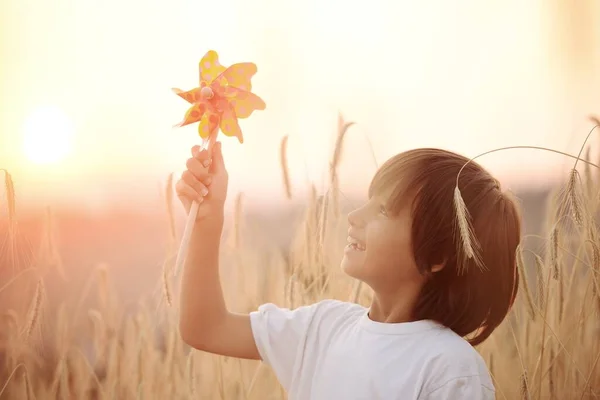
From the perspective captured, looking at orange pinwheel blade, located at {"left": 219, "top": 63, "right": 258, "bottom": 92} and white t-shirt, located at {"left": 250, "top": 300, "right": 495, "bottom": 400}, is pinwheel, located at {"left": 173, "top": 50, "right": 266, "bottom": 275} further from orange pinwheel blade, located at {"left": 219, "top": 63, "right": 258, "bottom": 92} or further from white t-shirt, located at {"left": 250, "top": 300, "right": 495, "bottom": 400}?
white t-shirt, located at {"left": 250, "top": 300, "right": 495, "bottom": 400}

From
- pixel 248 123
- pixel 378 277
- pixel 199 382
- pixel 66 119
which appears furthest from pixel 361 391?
pixel 66 119

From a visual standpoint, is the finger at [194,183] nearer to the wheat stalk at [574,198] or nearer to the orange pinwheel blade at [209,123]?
the orange pinwheel blade at [209,123]

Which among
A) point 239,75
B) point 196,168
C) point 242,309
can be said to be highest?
point 239,75

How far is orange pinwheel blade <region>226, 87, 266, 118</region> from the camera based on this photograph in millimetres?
1032

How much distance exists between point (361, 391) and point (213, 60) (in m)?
0.47

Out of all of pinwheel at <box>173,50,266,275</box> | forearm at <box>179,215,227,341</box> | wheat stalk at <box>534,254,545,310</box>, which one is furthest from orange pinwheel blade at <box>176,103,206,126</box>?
wheat stalk at <box>534,254,545,310</box>

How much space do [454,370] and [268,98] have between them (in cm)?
81

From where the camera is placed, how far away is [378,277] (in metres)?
0.95

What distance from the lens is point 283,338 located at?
3.43ft

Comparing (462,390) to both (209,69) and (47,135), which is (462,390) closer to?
(209,69)

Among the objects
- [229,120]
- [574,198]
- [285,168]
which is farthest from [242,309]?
[574,198]

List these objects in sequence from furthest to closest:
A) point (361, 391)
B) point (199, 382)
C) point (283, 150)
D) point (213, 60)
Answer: point (199, 382)
point (283, 150)
point (213, 60)
point (361, 391)

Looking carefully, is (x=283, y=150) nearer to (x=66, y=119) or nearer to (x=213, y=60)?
(x=213, y=60)

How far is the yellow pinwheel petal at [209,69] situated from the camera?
1.03 metres
